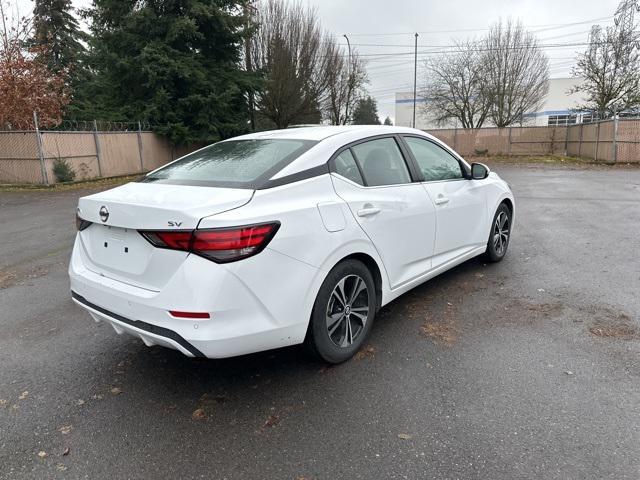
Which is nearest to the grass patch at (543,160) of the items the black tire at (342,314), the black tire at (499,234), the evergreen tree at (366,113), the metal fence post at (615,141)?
the metal fence post at (615,141)

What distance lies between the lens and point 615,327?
12.1ft

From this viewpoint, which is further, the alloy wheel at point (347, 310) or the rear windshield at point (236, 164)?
the alloy wheel at point (347, 310)

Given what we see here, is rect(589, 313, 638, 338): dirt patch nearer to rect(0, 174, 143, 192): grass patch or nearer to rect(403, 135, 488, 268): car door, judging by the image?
rect(403, 135, 488, 268): car door

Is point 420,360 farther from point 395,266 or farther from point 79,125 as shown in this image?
point 79,125

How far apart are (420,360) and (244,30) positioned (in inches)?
939

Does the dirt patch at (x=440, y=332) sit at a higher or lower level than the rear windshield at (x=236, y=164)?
lower

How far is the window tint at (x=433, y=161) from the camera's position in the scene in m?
4.08

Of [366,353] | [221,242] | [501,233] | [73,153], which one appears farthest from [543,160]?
[221,242]

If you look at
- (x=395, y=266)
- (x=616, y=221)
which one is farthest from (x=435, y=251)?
(x=616, y=221)

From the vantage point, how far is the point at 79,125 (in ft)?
64.0

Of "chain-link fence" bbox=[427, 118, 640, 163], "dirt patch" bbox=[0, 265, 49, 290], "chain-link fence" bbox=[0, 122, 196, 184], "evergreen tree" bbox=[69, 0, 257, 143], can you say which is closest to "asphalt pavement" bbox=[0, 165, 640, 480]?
"dirt patch" bbox=[0, 265, 49, 290]

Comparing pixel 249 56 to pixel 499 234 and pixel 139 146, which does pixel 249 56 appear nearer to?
pixel 139 146

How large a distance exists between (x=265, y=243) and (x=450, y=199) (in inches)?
88.1

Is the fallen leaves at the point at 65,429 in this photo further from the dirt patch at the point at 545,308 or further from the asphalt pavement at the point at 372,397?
the dirt patch at the point at 545,308
